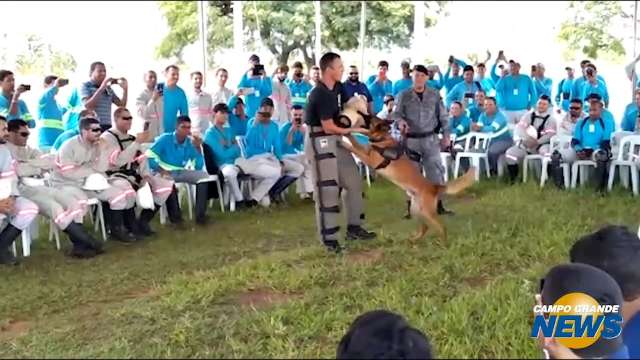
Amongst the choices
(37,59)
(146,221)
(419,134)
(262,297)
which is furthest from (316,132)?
(37,59)

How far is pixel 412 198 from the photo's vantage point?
20.6ft

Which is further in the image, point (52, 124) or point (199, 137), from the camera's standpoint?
point (52, 124)

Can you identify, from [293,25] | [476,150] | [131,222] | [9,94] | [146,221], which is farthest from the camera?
[293,25]

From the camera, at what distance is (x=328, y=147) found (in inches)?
233

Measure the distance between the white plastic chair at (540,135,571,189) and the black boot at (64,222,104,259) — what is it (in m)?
5.32

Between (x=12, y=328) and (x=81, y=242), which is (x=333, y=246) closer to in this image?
(x=81, y=242)

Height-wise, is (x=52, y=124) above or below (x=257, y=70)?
below

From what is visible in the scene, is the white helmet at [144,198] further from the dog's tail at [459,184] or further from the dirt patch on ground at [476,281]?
the dirt patch on ground at [476,281]

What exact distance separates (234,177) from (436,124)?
224 cm

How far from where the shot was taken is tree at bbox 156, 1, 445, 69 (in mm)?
25797

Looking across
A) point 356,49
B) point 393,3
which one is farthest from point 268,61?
point 393,3

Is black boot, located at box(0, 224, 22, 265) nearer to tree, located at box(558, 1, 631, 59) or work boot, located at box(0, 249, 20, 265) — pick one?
work boot, located at box(0, 249, 20, 265)

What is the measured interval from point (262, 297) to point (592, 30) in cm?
2122

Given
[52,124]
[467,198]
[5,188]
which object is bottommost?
[467,198]
